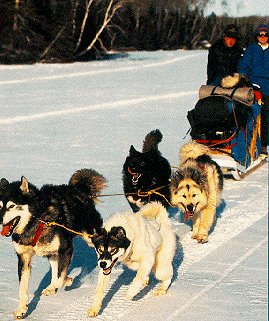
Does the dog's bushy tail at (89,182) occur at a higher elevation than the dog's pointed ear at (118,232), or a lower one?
lower

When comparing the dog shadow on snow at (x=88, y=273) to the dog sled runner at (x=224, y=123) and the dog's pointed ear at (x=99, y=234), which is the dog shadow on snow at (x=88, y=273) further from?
the dog sled runner at (x=224, y=123)

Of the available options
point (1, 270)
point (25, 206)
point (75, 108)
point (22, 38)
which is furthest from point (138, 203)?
point (22, 38)

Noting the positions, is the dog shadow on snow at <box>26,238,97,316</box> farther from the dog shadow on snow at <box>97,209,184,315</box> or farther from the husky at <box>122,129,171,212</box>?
the husky at <box>122,129,171,212</box>

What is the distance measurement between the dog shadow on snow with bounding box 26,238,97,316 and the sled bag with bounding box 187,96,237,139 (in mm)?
2071

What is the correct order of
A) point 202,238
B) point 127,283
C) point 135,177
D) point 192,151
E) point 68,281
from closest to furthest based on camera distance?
point 68,281 → point 127,283 → point 202,238 → point 135,177 → point 192,151

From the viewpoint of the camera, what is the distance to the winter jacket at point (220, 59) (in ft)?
25.1

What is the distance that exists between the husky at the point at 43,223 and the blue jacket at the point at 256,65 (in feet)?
13.3

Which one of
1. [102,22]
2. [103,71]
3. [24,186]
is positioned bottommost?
[103,71]

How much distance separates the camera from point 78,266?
460 centimetres

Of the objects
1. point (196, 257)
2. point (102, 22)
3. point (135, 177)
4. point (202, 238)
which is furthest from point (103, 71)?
point (196, 257)

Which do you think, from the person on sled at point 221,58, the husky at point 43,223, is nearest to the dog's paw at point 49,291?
the husky at point 43,223

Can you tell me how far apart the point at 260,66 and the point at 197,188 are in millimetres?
3536

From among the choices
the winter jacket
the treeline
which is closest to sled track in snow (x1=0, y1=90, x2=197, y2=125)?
the winter jacket

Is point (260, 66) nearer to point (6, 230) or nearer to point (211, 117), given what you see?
point (211, 117)
